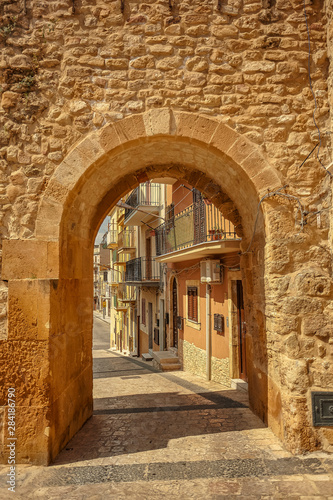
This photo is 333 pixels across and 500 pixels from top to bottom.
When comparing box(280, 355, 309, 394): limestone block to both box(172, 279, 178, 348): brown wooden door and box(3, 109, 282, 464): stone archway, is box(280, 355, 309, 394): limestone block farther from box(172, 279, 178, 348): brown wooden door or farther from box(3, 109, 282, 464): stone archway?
box(172, 279, 178, 348): brown wooden door

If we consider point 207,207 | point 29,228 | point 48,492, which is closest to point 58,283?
point 29,228

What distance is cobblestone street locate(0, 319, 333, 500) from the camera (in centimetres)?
321

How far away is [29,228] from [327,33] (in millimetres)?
3780

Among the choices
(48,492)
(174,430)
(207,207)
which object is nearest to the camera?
(48,492)

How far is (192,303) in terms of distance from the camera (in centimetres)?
1049

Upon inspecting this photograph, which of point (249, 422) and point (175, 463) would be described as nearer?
point (175, 463)

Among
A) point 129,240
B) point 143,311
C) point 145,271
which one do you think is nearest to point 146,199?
point 145,271

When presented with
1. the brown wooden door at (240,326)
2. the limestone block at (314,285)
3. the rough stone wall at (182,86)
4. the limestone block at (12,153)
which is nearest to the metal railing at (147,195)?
the brown wooden door at (240,326)

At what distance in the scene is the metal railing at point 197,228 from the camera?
312 inches

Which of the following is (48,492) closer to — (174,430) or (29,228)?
(174,430)

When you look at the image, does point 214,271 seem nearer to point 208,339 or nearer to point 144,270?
point 208,339

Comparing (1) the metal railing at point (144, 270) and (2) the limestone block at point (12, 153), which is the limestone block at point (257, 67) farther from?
(1) the metal railing at point (144, 270)

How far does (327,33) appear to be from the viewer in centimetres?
416

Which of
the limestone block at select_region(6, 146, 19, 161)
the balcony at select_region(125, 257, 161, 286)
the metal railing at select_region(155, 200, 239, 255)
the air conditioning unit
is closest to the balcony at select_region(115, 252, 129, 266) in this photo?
the balcony at select_region(125, 257, 161, 286)
